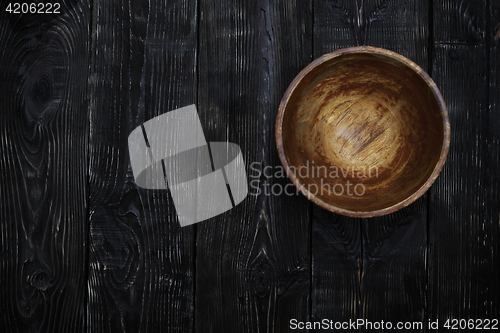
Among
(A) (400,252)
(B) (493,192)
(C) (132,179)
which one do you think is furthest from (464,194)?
(C) (132,179)

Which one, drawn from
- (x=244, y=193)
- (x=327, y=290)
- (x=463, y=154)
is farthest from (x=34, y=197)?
(x=463, y=154)

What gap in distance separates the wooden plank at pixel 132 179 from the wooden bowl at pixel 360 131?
0.28 m

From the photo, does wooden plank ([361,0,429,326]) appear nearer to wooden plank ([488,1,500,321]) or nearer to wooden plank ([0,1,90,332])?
wooden plank ([488,1,500,321])

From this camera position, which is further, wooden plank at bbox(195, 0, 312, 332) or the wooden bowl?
wooden plank at bbox(195, 0, 312, 332)

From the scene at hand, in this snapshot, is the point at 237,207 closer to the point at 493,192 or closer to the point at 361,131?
the point at 361,131

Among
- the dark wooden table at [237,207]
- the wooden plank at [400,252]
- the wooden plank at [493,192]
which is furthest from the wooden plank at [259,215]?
the wooden plank at [493,192]

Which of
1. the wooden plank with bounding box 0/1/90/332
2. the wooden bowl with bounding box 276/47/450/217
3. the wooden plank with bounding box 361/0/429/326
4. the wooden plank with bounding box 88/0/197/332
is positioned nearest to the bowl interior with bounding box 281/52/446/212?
the wooden bowl with bounding box 276/47/450/217

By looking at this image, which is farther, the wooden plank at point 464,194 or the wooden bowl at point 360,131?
the wooden plank at point 464,194

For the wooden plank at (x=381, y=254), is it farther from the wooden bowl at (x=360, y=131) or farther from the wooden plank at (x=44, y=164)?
the wooden plank at (x=44, y=164)

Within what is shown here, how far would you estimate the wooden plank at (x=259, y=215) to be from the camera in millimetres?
834

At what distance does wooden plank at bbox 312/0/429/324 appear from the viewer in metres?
0.83

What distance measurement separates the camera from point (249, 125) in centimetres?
84

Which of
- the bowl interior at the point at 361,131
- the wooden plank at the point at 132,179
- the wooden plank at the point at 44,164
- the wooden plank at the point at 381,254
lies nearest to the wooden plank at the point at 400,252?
the wooden plank at the point at 381,254

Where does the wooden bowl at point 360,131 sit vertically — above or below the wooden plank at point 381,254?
above
